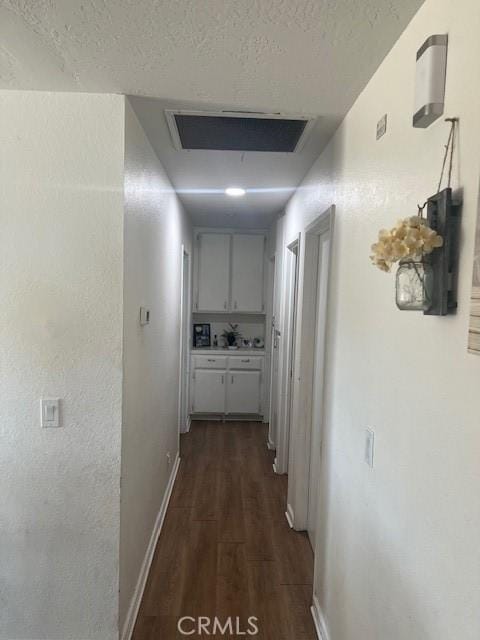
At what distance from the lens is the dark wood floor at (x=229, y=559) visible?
1966 mm

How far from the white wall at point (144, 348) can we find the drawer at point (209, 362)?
172cm

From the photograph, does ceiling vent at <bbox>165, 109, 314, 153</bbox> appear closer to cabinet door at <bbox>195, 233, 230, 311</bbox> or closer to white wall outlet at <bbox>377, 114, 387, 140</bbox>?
white wall outlet at <bbox>377, 114, 387, 140</bbox>

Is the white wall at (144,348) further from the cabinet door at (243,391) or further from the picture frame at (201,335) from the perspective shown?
the picture frame at (201,335)

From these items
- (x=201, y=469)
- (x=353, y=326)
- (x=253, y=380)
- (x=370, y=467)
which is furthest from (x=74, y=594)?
(x=253, y=380)

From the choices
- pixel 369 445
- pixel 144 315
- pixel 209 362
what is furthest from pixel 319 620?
pixel 209 362

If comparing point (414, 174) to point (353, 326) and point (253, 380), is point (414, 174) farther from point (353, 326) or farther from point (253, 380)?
point (253, 380)

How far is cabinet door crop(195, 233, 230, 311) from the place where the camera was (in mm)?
4945

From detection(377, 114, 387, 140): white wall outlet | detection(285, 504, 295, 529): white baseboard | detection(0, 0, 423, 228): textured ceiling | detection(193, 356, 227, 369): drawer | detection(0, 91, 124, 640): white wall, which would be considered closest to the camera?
detection(0, 0, 423, 228): textured ceiling

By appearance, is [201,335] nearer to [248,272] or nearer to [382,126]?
[248,272]

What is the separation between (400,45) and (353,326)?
0.93m

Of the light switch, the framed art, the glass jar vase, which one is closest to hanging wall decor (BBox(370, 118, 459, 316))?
the glass jar vase

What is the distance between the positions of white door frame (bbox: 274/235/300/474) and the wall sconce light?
199 centimetres

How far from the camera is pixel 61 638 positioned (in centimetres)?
172

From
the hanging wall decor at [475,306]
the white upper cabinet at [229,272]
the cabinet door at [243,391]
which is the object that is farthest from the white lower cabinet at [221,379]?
the hanging wall decor at [475,306]
